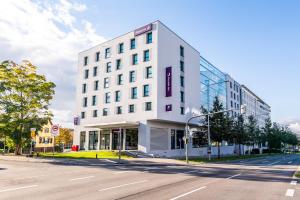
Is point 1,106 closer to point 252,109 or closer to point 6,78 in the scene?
point 6,78

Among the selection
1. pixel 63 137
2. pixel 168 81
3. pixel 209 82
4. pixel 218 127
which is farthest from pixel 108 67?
pixel 63 137

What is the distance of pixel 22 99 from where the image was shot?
38.0 m

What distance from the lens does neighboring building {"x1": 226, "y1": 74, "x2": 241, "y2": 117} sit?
75.4 meters

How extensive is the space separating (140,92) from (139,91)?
30 cm

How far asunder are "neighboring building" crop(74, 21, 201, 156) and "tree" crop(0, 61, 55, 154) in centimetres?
1052

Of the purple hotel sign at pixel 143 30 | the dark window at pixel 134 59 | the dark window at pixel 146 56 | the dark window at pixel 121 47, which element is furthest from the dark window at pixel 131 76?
the purple hotel sign at pixel 143 30

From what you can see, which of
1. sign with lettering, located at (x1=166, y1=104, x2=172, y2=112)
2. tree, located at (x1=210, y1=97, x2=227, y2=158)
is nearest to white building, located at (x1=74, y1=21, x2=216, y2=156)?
sign with lettering, located at (x1=166, y1=104, x2=172, y2=112)

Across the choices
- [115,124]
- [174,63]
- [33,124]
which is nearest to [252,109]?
[174,63]

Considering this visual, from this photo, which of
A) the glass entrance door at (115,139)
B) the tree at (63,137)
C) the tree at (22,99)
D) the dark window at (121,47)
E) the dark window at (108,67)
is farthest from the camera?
the tree at (63,137)

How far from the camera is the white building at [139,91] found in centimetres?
4322

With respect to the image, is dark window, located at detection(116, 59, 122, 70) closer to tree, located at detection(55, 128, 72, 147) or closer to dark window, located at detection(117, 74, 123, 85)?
dark window, located at detection(117, 74, 123, 85)

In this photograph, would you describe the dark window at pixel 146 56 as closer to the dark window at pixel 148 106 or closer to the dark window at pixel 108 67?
the dark window at pixel 148 106

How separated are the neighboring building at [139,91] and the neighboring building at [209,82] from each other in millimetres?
3177

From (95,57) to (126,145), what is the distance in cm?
1828
